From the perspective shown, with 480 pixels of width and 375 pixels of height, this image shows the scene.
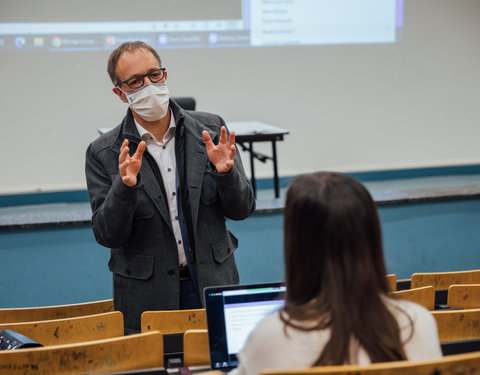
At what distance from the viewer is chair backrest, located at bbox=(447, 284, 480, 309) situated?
2.04 m

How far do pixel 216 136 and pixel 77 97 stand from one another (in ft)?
14.7

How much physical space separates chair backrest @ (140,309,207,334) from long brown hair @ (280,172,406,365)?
72 centimetres

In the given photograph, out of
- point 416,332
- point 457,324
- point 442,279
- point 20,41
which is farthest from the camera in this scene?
point 20,41

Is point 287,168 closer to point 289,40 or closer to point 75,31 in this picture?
point 289,40

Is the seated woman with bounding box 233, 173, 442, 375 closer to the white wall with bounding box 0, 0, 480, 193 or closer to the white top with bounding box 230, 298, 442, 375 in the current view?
the white top with bounding box 230, 298, 442, 375

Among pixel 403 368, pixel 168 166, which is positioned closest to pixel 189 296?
pixel 168 166

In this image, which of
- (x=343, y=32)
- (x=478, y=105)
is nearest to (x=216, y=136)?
(x=343, y=32)

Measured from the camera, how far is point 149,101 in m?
2.06

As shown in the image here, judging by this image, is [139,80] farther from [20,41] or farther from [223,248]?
[20,41]

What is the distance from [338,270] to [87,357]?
0.70 m

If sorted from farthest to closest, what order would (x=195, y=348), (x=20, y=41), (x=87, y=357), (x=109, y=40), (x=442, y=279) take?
1. (x=109, y=40)
2. (x=20, y=41)
3. (x=442, y=279)
4. (x=195, y=348)
5. (x=87, y=357)

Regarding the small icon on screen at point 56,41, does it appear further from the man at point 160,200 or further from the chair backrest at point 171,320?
the chair backrest at point 171,320

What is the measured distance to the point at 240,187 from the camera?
6.51 ft

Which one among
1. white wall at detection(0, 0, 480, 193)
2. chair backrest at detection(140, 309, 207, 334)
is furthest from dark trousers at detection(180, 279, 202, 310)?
white wall at detection(0, 0, 480, 193)
